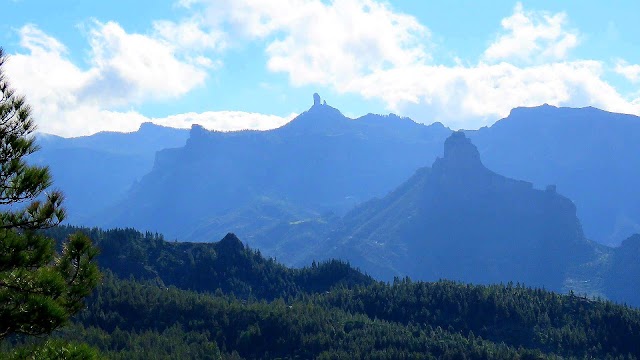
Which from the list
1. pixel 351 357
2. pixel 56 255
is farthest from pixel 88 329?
pixel 56 255

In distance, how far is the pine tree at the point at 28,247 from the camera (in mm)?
29141

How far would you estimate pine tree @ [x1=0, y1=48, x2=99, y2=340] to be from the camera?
29.1m

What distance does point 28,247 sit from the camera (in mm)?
30875

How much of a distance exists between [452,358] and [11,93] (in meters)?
158

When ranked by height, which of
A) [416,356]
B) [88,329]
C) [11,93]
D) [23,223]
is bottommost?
[88,329]

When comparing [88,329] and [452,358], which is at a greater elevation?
[452,358]

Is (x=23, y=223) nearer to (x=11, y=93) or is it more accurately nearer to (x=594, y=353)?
(x=11, y=93)

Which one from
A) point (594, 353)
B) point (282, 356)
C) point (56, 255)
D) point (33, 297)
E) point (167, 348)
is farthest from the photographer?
point (594, 353)

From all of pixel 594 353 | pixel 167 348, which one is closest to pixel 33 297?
pixel 167 348

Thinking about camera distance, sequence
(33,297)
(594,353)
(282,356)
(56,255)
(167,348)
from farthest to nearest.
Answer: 1. (594,353)
2. (282,356)
3. (167,348)
4. (56,255)
5. (33,297)

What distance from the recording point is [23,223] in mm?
30516

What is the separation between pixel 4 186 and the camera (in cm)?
2950

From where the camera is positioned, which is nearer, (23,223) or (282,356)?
(23,223)

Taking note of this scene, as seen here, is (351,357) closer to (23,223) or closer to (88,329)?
(88,329)
